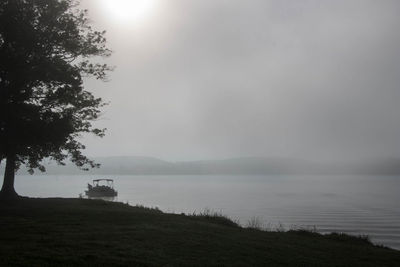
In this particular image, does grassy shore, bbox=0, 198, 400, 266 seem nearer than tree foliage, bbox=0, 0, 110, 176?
Yes

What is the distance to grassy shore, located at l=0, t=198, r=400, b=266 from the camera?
13.1 m

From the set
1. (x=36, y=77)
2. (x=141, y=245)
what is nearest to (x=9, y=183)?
(x=36, y=77)

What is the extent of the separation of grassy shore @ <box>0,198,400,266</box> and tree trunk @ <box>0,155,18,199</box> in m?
6.82

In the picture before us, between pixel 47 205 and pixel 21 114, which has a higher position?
pixel 21 114

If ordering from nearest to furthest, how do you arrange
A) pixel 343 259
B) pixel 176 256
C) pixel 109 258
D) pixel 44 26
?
pixel 109 258
pixel 176 256
pixel 343 259
pixel 44 26

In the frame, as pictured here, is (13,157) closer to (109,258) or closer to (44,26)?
(44,26)

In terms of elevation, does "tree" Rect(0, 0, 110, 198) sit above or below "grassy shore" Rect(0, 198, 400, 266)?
above

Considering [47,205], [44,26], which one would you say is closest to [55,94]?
[44,26]

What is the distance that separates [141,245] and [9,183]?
19.3 m

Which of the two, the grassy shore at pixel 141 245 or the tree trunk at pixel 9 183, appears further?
the tree trunk at pixel 9 183

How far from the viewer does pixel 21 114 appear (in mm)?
26672

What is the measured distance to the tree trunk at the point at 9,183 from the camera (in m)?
30.1

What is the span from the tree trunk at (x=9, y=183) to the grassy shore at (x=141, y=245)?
682 centimetres

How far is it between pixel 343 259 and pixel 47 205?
18.2m
